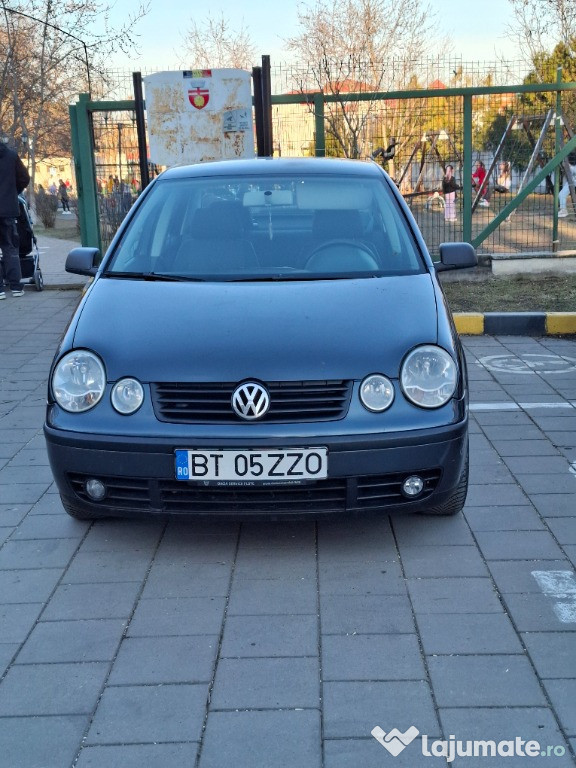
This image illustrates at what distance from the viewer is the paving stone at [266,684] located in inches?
109

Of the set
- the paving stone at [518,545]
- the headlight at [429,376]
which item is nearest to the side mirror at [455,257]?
the headlight at [429,376]

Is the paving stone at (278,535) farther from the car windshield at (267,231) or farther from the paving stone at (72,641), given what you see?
the car windshield at (267,231)

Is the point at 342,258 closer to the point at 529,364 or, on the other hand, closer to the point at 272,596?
the point at 272,596

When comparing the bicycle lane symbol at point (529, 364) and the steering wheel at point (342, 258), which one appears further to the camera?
the bicycle lane symbol at point (529, 364)

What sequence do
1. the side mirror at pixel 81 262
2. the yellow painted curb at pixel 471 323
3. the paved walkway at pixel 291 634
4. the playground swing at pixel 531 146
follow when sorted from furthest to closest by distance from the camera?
the playground swing at pixel 531 146 → the yellow painted curb at pixel 471 323 → the side mirror at pixel 81 262 → the paved walkway at pixel 291 634

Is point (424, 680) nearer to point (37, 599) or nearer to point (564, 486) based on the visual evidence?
point (37, 599)

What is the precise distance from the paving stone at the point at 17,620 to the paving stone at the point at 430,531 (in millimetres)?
1480

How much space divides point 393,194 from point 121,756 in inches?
130

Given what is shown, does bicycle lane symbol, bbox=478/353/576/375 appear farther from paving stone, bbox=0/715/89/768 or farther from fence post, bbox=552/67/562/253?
paving stone, bbox=0/715/89/768

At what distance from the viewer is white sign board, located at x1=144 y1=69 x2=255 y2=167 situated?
1038cm

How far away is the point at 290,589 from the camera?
3547 mm

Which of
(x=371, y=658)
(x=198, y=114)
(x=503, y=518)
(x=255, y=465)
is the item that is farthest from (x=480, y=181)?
(x=371, y=658)

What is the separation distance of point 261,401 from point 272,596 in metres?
0.73

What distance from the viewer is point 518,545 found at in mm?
3902
